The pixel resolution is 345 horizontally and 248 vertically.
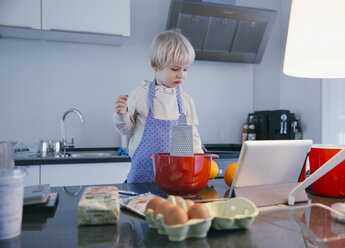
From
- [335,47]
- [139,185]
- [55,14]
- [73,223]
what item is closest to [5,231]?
[73,223]

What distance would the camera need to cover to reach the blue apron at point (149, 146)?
1244mm

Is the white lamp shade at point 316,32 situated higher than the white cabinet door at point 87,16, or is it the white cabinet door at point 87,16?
the white cabinet door at point 87,16

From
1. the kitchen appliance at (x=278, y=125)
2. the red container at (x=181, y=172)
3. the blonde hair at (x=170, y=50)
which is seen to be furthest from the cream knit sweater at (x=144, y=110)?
the kitchen appliance at (x=278, y=125)

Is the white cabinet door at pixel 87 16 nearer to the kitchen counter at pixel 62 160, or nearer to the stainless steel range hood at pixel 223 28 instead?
the stainless steel range hood at pixel 223 28

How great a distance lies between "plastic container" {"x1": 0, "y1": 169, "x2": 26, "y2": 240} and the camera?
54 cm

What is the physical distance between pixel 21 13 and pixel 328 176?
1863mm

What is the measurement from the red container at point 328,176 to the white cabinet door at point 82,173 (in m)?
1.19

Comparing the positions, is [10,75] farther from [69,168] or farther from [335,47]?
[335,47]

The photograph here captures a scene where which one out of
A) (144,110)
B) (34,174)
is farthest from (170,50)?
(34,174)

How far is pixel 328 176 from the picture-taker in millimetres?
895

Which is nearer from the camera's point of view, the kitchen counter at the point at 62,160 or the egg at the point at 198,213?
the egg at the point at 198,213

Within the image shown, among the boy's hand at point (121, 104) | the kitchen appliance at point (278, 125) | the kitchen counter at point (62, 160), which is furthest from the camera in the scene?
the kitchen appliance at point (278, 125)

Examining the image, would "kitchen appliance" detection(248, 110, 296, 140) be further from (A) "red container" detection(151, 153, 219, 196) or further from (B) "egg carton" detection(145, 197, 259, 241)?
(B) "egg carton" detection(145, 197, 259, 241)

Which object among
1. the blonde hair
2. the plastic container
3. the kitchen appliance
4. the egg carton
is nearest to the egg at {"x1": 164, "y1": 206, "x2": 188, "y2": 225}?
the egg carton
